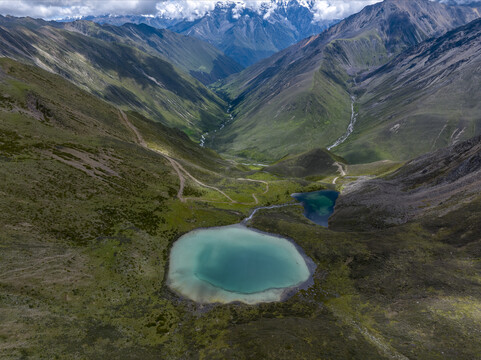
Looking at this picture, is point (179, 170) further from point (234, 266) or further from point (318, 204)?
point (318, 204)

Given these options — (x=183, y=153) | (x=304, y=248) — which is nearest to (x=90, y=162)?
(x=183, y=153)

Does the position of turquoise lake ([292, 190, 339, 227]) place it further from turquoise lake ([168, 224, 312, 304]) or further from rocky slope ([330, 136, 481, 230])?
turquoise lake ([168, 224, 312, 304])

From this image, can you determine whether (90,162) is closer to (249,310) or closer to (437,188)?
(249,310)

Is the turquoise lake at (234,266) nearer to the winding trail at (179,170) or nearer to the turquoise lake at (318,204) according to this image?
the winding trail at (179,170)

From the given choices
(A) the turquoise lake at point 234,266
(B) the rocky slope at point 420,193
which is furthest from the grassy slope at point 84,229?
(B) the rocky slope at point 420,193

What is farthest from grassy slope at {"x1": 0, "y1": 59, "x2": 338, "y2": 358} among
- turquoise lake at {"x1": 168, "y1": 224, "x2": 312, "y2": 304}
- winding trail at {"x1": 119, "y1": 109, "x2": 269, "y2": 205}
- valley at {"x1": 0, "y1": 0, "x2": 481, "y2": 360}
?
turquoise lake at {"x1": 168, "y1": 224, "x2": 312, "y2": 304}

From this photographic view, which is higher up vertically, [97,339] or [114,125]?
[114,125]

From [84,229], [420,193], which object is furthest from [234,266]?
[420,193]
